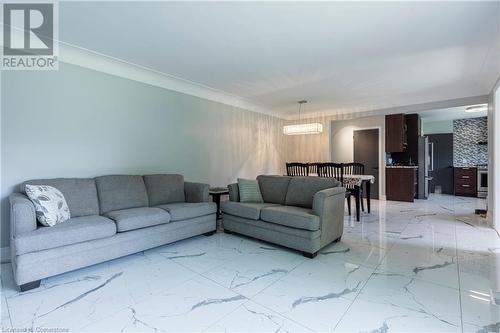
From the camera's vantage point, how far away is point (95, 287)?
215 cm

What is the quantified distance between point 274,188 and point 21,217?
2.88 meters

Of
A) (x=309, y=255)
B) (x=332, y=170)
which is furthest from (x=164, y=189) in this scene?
(x=332, y=170)

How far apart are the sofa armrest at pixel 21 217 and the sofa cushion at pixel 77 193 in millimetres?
536

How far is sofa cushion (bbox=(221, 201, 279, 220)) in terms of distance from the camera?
3.25 meters

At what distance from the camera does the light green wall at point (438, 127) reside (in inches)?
310

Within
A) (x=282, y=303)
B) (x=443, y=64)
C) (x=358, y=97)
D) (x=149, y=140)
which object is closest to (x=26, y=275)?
(x=282, y=303)

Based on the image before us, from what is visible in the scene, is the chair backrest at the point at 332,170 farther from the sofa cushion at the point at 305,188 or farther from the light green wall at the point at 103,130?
the light green wall at the point at 103,130

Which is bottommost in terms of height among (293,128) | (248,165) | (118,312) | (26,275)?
(118,312)

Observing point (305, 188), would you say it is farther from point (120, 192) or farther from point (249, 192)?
point (120, 192)

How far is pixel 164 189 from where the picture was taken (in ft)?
12.0

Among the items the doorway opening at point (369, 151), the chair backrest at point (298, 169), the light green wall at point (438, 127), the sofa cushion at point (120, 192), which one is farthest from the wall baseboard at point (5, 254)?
the light green wall at point (438, 127)

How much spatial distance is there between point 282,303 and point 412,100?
18.3 feet

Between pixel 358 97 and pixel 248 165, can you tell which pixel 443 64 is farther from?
pixel 248 165

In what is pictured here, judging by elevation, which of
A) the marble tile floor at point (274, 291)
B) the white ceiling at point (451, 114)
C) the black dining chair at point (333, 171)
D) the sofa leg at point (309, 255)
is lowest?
the marble tile floor at point (274, 291)
